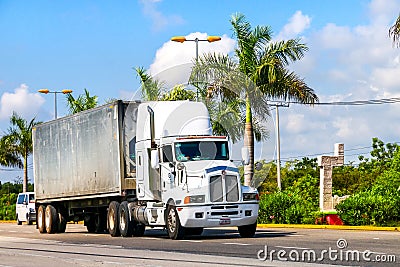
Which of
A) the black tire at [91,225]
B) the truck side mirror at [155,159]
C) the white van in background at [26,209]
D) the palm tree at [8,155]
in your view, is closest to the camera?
the truck side mirror at [155,159]

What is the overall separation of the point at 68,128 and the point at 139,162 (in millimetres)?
6261

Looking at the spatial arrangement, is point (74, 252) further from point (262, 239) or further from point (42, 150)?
point (42, 150)

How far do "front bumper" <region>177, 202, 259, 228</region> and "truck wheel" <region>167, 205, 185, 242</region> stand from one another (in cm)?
27

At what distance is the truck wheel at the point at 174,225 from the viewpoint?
27062mm

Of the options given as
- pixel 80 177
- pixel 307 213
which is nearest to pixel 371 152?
pixel 307 213

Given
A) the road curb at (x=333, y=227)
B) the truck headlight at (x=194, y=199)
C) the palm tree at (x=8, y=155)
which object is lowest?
the road curb at (x=333, y=227)

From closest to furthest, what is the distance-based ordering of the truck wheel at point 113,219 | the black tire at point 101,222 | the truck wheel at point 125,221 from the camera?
1. the truck wheel at point 125,221
2. the truck wheel at point 113,219
3. the black tire at point 101,222

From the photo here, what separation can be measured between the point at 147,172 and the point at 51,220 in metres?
9.38

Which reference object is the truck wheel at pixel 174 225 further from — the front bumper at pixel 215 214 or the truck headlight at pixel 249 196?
the truck headlight at pixel 249 196

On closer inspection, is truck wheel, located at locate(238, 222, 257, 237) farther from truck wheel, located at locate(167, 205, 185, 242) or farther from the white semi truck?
truck wheel, located at locate(167, 205, 185, 242)

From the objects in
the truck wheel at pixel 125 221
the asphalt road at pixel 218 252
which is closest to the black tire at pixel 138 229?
the truck wheel at pixel 125 221

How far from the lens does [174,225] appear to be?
1078 inches

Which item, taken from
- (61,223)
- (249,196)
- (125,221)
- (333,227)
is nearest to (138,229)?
(125,221)

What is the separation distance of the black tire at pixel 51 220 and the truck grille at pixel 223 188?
12.2 metres
